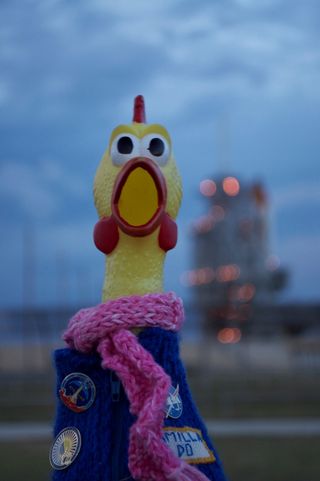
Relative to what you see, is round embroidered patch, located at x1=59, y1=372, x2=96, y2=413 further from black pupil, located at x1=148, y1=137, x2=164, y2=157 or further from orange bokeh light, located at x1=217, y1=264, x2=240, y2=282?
orange bokeh light, located at x1=217, y1=264, x2=240, y2=282

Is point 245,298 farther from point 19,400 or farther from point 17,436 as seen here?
point 17,436

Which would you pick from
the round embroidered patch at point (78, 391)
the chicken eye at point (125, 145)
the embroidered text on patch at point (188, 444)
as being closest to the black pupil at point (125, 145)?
the chicken eye at point (125, 145)

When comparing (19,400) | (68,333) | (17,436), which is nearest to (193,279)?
(19,400)

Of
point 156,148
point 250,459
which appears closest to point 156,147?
point 156,148

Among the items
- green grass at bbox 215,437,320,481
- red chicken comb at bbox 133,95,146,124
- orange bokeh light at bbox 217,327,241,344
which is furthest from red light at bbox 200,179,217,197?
red chicken comb at bbox 133,95,146,124

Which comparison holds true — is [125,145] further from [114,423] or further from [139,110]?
[114,423]

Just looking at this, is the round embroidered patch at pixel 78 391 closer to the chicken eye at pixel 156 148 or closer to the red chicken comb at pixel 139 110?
the chicken eye at pixel 156 148
